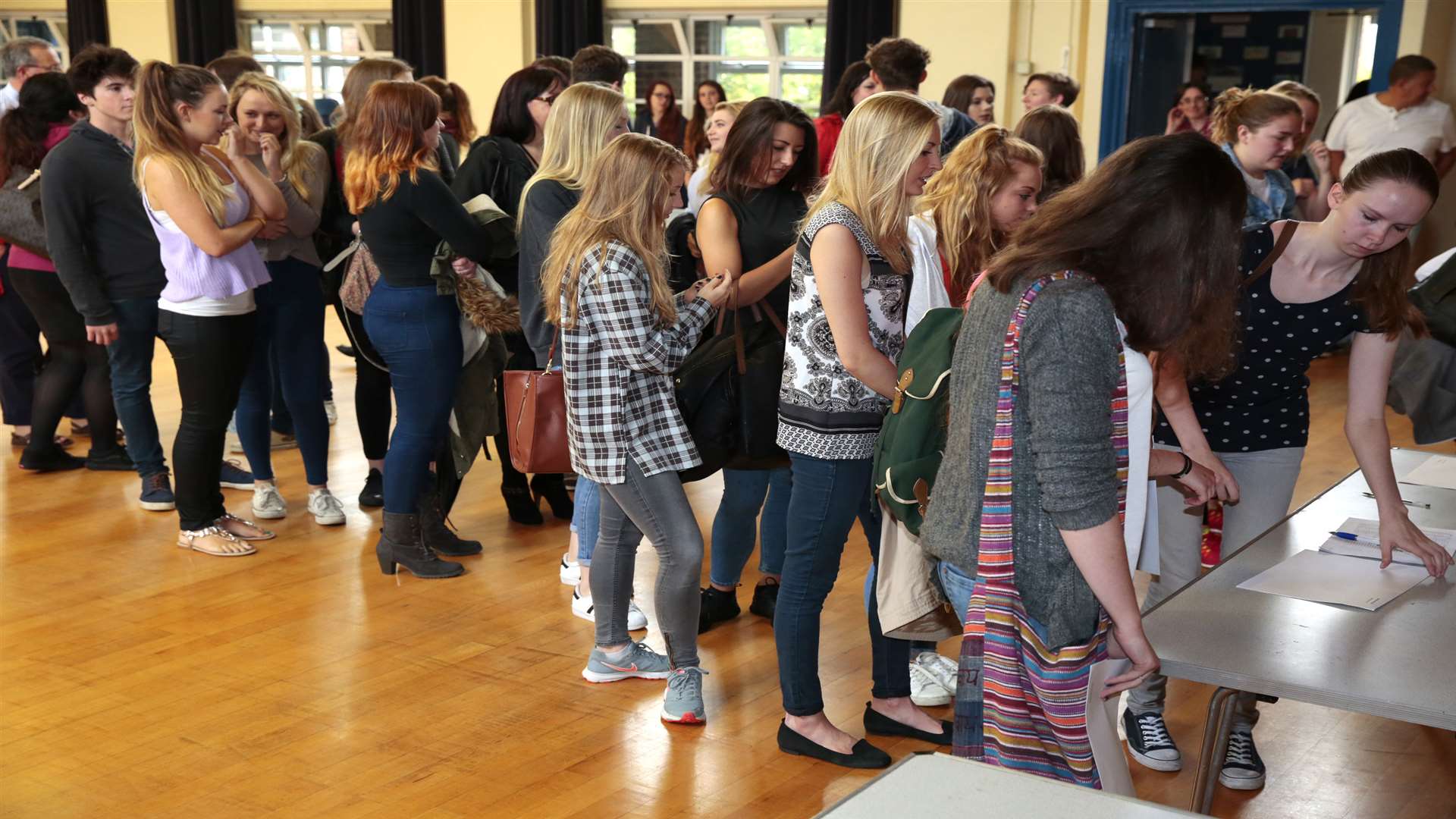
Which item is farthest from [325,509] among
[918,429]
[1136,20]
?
[1136,20]

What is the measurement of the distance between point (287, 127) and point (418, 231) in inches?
39.7

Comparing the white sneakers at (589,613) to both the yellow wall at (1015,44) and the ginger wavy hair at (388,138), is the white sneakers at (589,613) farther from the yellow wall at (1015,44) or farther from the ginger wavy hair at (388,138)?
the yellow wall at (1015,44)

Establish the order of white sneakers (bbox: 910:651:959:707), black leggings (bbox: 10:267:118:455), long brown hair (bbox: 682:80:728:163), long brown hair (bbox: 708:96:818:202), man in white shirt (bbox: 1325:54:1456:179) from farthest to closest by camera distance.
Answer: long brown hair (bbox: 682:80:728:163), man in white shirt (bbox: 1325:54:1456:179), black leggings (bbox: 10:267:118:455), white sneakers (bbox: 910:651:959:707), long brown hair (bbox: 708:96:818:202)

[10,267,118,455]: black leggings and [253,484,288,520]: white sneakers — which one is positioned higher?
[10,267,118,455]: black leggings

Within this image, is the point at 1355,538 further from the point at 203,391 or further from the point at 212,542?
the point at 212,542

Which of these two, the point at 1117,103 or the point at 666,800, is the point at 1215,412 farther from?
the point at 1117,103

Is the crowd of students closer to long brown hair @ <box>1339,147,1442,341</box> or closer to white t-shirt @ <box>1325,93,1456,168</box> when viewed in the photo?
long brown hair @ <box>1339,147,1442,341</box>

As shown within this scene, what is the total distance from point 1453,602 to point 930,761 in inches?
46.1

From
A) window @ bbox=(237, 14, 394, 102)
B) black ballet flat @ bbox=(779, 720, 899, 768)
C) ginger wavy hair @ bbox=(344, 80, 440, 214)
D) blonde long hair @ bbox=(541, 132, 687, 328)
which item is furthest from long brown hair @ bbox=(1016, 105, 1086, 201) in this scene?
window @ bbox=(237, 14, 394, 102)

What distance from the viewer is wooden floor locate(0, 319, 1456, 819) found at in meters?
2.76

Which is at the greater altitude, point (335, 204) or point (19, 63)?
point (19, 63)

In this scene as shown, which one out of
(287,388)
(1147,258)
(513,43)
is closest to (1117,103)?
(513,43)

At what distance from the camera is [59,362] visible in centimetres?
518

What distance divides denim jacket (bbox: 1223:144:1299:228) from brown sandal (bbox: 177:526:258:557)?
11.2 ft
